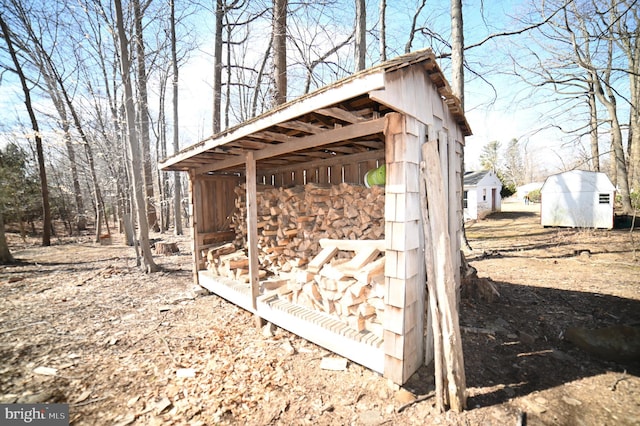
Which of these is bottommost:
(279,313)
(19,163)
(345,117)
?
(279,313)

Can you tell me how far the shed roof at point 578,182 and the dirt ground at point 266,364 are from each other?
889cm

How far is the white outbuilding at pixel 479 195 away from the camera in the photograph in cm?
1798

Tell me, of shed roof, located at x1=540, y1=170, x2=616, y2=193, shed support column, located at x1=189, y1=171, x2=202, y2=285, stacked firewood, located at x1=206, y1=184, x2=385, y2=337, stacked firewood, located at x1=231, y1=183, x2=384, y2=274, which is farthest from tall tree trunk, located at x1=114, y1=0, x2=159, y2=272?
shed roof, located at x1=540, y1=170, x2=616, y2=193

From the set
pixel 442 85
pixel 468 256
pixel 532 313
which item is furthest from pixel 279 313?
pixel 468 256

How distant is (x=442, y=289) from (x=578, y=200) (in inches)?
596

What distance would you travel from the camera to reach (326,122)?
9.89 ft

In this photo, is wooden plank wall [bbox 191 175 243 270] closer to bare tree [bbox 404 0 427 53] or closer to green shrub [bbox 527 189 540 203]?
bare tree [bbox 404 0 427 53]

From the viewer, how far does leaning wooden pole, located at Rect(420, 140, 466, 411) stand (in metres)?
2.16

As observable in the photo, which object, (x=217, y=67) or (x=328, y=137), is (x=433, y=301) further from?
(x=217, y=67)

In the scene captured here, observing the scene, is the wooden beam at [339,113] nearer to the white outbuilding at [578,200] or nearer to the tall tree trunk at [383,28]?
the tall tree trunk at [383,28]

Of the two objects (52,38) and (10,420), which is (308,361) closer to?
(10,420)

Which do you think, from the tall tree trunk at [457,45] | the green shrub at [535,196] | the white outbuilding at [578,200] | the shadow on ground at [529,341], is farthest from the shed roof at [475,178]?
the shadow on ground at [529,341]

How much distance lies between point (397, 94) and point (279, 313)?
2859 millimetres

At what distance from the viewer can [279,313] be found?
335cm
